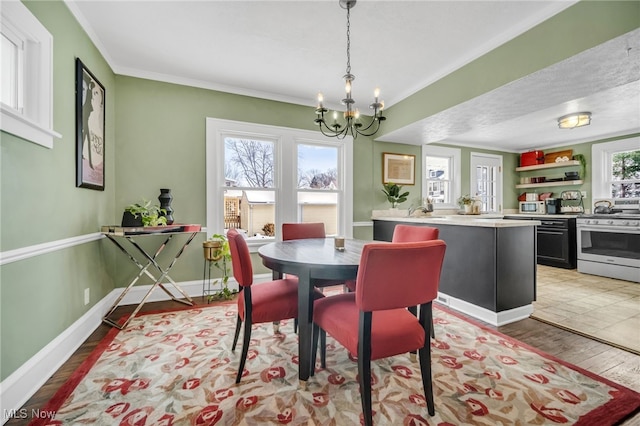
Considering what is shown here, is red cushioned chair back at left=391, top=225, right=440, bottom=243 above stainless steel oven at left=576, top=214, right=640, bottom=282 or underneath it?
above

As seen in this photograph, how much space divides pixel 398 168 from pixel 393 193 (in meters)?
0.50

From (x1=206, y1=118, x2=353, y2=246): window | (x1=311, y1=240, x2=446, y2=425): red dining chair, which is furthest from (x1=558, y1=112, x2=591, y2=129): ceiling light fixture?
(x1=311, y1=240, x2=446, y2=425): red dining chair

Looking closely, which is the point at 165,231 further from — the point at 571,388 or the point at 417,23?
the point at 571,388

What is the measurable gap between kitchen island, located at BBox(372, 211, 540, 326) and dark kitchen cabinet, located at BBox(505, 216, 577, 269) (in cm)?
299

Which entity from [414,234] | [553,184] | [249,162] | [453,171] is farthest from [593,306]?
[249,162]

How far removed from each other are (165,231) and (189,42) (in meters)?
1.78

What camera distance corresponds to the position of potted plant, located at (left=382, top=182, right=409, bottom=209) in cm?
448

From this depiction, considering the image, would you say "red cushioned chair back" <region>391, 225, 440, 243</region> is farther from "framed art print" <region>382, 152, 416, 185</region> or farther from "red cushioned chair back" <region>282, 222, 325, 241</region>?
"framed art print" <region>382, 152, 416, 185</region>

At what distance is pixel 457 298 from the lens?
2.98 m

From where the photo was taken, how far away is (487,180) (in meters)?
6.07

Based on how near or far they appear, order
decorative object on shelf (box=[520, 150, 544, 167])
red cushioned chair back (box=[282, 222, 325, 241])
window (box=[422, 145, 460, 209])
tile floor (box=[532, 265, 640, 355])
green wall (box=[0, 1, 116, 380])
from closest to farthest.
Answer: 1. green wall (box=[0, 1, 116, 380])
2. tile floor (box=[532, 265, 640, 355])
3. red cushioned chair back (box=[282, 222, 325, 241])
4. window (box=[422, 145, 460, 209])
5. decorative object on shelf (box=[520, 150, 544, 167])

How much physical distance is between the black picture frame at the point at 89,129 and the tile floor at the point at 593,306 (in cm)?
434

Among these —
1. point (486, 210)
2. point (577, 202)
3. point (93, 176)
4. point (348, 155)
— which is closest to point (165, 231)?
point (93, 176)

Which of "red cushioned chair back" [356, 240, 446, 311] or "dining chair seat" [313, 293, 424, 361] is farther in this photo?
"dining chair seat" [313, 293, 424, 361]
